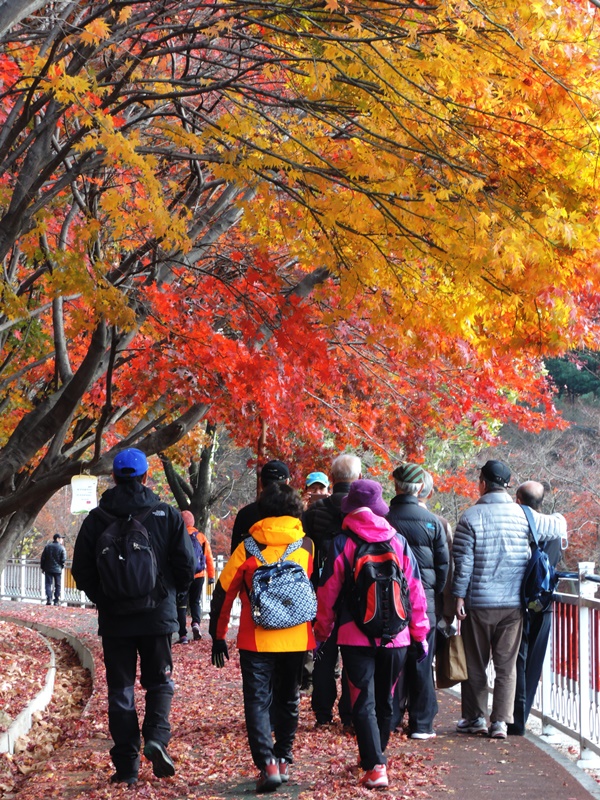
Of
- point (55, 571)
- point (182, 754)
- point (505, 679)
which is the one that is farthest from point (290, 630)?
point (55, 571)

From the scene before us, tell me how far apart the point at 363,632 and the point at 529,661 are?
2.51 metres

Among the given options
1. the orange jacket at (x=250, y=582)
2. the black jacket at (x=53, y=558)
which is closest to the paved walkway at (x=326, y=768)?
the orange jacket at (x=250, y=582)

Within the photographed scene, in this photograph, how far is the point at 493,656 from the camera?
24.6ft

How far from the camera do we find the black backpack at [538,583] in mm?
7383

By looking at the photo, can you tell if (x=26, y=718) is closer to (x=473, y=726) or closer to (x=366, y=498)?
(x=473, y=726)

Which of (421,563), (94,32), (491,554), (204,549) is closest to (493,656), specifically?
(491,554)

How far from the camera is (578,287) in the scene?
24.2 feet

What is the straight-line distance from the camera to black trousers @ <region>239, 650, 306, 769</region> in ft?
18.7

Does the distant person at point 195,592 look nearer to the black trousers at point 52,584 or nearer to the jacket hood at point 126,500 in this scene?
the jacket hood at point 126,500

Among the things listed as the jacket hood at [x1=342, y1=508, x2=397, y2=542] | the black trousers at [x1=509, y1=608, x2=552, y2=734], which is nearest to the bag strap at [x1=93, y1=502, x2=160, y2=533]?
the jacket hood at [x1=342, y1=508, x2=397, y2=542]

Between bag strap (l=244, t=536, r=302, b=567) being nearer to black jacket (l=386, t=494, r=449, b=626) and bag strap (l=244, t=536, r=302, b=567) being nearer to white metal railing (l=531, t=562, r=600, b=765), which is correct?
black jacket (l=386, t=494, r=449, b=626)

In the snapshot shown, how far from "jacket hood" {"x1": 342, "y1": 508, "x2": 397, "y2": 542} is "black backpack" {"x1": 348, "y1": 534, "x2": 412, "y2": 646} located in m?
0.04

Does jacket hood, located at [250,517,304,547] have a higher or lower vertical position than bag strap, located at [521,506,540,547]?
higher

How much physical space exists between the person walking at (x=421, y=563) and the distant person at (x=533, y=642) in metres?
0.66
